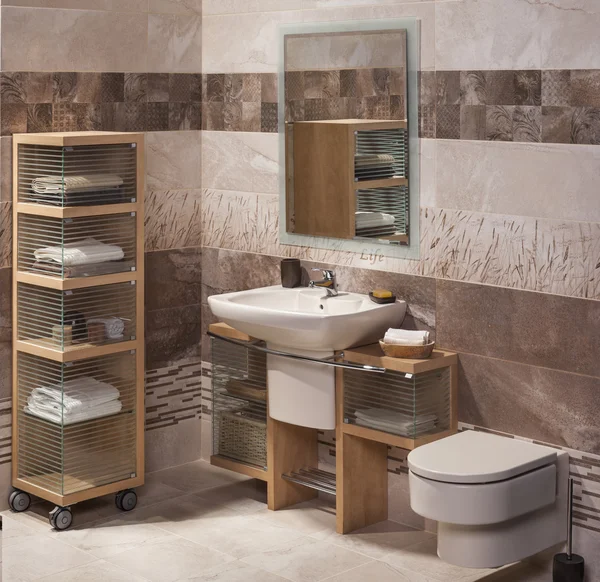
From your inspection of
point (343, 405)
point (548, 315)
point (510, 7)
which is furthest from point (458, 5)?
point (343, 405)

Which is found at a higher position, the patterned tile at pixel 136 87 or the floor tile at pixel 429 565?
the patterned tile at pixel 136 87

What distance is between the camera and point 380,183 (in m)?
4.14

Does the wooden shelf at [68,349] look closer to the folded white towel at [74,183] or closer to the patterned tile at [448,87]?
the folded white towel at [74,183]

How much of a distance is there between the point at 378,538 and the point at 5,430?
166 cm

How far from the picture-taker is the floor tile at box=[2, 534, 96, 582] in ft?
A: 12.4

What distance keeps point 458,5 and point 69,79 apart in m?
1.72

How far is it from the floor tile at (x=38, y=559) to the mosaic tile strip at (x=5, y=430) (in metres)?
0.42

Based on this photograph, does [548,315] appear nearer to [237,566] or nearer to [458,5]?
[458,5]

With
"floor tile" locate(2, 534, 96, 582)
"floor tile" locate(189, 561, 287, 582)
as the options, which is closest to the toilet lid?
"floor tile" locate(189, 561, 287, 582)

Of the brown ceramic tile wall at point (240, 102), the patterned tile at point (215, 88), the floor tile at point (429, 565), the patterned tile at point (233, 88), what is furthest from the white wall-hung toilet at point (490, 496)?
the patterned tile at point (215, 88)

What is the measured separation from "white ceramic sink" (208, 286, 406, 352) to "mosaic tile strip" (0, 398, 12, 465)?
1008 millimetres

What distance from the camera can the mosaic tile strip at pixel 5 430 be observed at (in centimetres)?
433

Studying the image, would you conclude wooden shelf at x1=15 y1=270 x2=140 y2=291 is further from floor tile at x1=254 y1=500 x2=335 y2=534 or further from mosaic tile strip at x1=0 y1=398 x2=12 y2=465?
floor tile at x1=254 y1=500 x2=335 y2=534

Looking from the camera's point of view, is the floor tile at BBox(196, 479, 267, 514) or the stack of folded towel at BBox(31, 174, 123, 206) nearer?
the stack of folded towel at BBox(31, 174, 123, 206)
